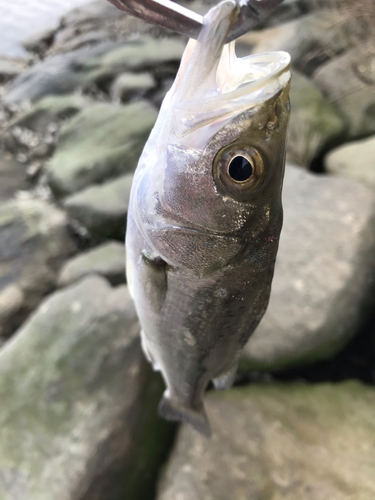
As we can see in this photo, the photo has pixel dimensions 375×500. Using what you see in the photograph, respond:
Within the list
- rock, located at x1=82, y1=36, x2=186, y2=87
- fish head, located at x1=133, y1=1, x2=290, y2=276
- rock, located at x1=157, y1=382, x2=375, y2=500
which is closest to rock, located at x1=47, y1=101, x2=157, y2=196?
rock, located at x1=82, y1=36, x2=186, y2=87

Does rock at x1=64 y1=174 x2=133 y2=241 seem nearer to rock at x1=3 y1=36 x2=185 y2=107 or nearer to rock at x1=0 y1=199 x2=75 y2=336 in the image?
rock at x1=0 y1=199 x2=75 y2=336

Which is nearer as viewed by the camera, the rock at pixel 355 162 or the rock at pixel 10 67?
the rock at pixel 355 162

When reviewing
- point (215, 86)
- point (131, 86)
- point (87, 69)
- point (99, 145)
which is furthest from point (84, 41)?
point (215, 86)

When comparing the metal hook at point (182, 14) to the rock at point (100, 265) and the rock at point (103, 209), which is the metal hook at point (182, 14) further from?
the rock at point (103, 209)

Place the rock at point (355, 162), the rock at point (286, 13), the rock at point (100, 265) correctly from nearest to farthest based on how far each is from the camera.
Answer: the rock at point (100, 265)
the rock at point (355, 162)
the rock at point (286, 13)

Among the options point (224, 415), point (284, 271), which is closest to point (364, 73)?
point (284, 271)

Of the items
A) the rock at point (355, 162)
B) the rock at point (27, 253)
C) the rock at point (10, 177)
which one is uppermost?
the rock at point (355, 162)

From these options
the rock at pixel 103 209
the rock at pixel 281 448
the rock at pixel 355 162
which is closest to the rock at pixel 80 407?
the rock at pixel 281 448
